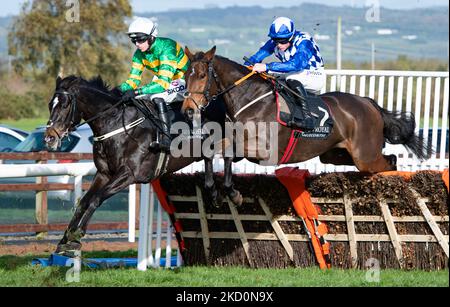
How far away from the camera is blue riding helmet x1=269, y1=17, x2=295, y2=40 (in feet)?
27.2

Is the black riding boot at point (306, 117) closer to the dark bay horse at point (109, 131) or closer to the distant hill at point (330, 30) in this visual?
the dark bay horse at point (109, 131)

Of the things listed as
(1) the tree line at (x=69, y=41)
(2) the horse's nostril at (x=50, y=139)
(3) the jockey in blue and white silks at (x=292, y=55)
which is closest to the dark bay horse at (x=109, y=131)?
(2) the horse's nostril at (x=50, y=139)

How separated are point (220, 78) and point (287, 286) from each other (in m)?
2.16

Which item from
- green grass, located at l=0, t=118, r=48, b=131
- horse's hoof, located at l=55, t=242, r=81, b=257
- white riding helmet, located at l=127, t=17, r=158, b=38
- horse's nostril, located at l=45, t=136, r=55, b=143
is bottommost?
green grass, located at l=0, t=118, r=48, b=131

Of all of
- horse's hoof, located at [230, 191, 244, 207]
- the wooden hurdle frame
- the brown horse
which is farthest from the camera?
the wooden hurdle frame

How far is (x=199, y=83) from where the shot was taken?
304 inches

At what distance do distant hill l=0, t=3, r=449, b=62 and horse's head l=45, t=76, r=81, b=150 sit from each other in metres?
89.2

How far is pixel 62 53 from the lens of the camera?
3394cm

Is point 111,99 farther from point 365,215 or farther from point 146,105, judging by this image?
point 365,215

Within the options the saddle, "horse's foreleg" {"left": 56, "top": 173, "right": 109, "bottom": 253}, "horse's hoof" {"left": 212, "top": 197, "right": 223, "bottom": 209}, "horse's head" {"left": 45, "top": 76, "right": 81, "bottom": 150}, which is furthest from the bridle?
"horse's foreleg" {"left": 56, "top": 173, "right": 109, "bottom": 253}

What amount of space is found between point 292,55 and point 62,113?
90.0 inches

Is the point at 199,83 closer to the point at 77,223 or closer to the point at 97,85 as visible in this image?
the point at 97,85

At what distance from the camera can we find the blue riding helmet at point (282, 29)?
8281mm

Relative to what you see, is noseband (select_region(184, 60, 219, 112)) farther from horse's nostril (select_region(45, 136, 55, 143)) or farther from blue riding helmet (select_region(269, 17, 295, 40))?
horse's nostril (select_region(45, 136, 55, 143))
